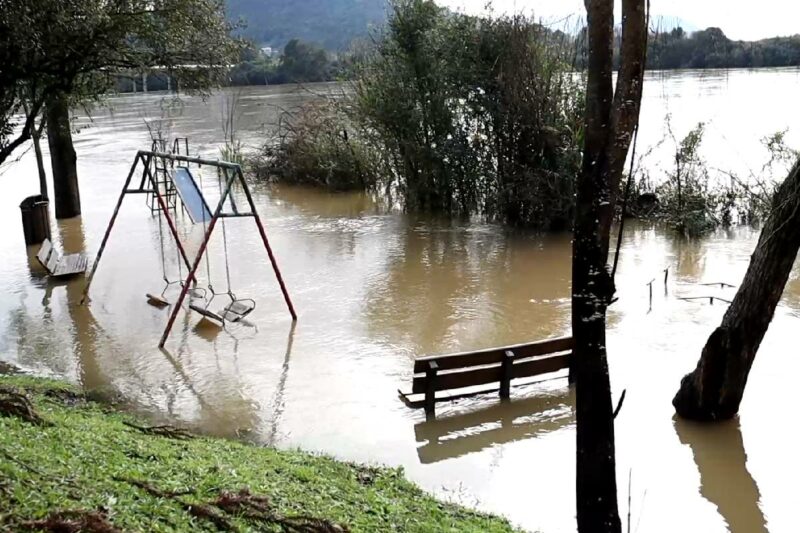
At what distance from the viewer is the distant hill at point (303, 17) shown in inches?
3123

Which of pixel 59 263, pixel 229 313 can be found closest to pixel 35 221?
pixel 59 263

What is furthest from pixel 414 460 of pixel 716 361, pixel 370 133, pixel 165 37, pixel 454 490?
pixel 370 133

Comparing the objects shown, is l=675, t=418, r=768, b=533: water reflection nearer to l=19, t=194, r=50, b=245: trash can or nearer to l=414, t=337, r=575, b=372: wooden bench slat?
l=414, t=337, r=575, b=372: wooden bench slat

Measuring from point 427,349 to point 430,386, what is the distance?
212 centimetres

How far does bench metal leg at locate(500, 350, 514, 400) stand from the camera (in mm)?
8500

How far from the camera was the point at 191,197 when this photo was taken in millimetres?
11914

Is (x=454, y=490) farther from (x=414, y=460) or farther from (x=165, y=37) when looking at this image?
(x=165, y=37)

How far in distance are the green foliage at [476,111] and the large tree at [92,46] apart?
4504 mm

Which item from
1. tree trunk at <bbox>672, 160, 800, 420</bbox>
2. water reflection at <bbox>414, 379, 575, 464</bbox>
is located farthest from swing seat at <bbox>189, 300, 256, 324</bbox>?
tree trunk at <bbox>672, 160, 800, 420</bbox>

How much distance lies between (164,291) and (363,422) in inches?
234

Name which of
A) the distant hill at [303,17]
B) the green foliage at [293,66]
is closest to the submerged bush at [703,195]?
the green foliage at [293,66]

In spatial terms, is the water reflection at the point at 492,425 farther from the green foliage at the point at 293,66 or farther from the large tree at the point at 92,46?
the green foliage at the point at 293,66

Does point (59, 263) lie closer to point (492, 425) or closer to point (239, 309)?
point (239, 309)

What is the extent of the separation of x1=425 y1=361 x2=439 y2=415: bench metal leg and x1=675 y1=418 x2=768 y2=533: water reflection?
247 centimetres
